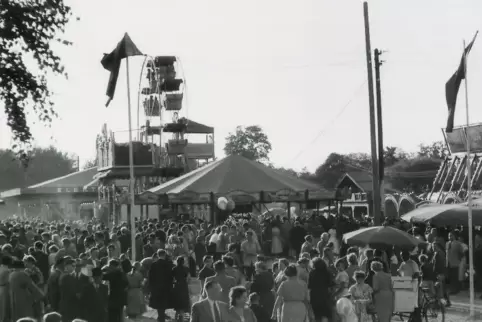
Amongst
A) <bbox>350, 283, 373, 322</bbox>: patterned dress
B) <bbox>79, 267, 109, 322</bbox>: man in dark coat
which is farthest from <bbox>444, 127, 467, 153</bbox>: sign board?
<bbox>79, 267, 109, 322</bbox>: man in dark coat

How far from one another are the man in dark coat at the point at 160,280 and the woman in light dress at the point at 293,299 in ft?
12.0


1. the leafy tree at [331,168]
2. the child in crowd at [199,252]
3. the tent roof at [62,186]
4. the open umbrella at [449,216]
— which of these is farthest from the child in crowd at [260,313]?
the leafy tree at [331,168]

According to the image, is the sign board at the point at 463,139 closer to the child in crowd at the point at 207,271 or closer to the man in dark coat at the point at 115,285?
the child in crowd at the point at 207,271

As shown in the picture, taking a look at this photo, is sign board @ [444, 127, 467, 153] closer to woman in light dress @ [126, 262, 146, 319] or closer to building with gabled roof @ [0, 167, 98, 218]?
building with gabled roof @ [0, 167, 98, 218]

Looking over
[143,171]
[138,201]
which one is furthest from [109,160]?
[138,201]

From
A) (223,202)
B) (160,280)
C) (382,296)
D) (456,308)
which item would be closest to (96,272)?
(160,280)

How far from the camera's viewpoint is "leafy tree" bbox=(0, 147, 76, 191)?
131 metres

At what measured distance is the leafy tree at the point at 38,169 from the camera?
130875mm

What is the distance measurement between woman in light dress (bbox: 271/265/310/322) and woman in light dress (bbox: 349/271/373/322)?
105 centimetres

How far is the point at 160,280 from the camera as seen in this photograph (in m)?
15.2

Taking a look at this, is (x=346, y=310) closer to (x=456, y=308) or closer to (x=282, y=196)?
(x=456, y=308)

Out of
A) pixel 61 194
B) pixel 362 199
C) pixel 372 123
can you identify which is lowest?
pixel 362 199

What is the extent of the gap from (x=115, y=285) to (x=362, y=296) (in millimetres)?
4351

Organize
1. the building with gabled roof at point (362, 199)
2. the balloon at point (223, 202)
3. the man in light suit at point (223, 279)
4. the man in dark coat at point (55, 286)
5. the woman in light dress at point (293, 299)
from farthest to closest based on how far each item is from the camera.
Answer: the building with gabled roof at point (362, 199) < the balloon at point (223, 202) < the man in dark coat at point (55, 286) < the man in light suit at point (223, 279) < the woman in light dress at point (293, 299)
